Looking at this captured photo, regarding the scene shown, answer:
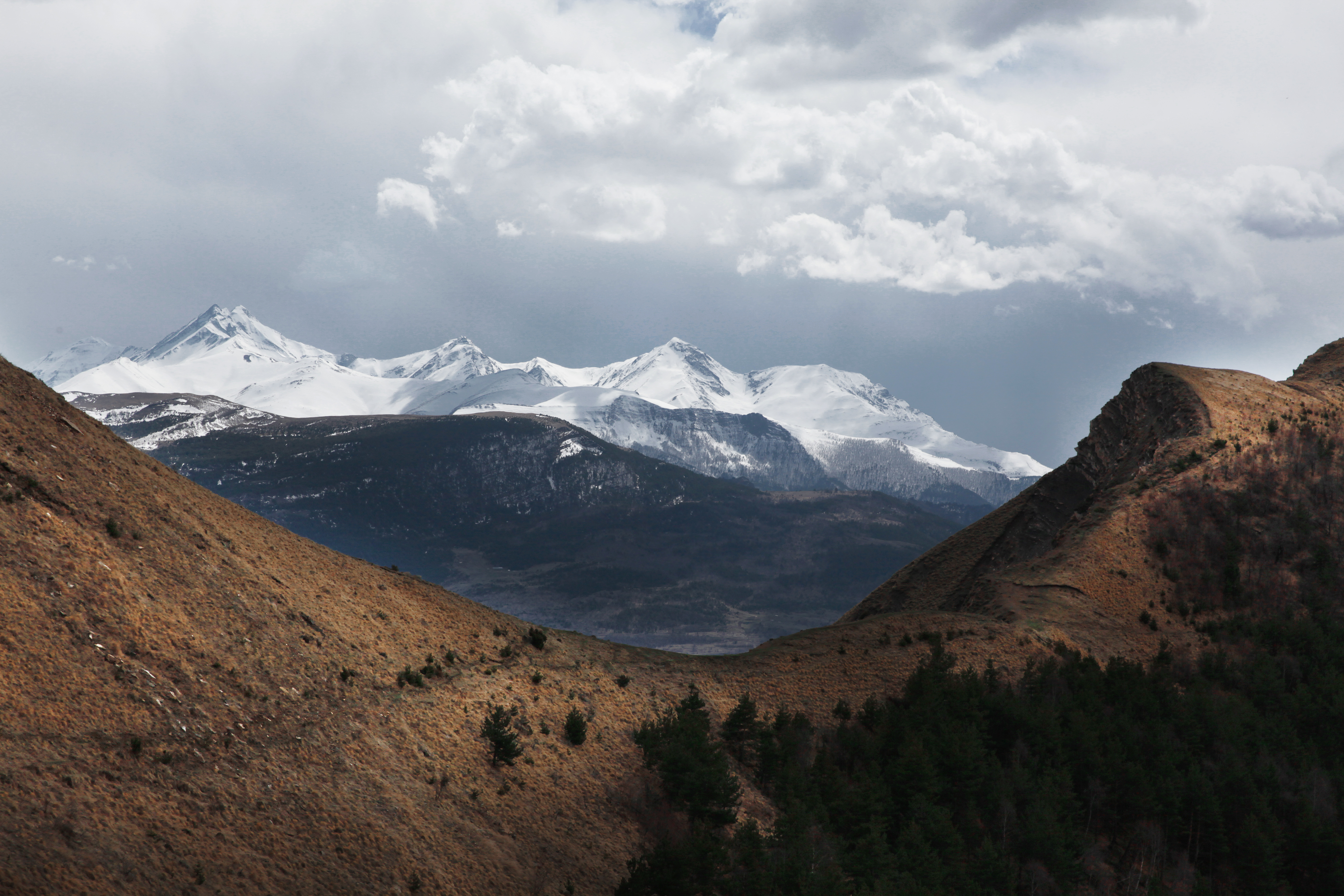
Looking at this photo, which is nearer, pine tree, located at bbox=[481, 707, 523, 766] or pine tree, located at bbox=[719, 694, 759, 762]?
pine tree, located at bbox=[481, 707, 523, 766]

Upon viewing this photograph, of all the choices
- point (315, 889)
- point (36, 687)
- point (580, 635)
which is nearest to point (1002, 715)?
point (580, 635)

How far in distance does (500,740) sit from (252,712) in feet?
38.0

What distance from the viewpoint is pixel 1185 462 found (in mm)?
100250

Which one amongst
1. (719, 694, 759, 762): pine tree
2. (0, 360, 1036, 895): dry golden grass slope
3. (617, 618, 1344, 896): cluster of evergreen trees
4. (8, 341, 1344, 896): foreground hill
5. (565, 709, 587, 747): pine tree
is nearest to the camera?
(0, 360, 1036, 895): dry golden grass slope

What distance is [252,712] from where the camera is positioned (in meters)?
38.5

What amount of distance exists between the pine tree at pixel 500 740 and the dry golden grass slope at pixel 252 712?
0.78m

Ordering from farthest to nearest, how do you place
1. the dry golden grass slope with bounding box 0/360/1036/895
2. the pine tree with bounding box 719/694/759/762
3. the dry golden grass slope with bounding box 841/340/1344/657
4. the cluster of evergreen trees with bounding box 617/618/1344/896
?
the dry golden grass slope with bounding box 841/340/1344/657
the pine tree with bounding box 719/694/759/762
the cluster of evergreen trees with bounding box 617/618/1344/896
the dry golden grass slope with bounding box 0/360/1036/895

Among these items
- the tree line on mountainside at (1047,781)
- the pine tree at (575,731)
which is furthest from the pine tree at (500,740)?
the tree line on mountainside at (1047,781)

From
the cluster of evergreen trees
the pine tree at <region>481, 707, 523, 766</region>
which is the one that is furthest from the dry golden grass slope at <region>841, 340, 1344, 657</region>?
the pine tree at <region>481, 707, 523, 766</region>

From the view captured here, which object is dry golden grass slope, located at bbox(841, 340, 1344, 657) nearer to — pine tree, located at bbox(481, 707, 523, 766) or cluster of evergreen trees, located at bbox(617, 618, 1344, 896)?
cluster of evergreen trees, located at bbox(617, 618, 1344, 896)

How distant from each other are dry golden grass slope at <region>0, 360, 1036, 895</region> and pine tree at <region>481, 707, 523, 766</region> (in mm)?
784

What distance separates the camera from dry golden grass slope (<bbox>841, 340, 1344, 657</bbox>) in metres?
81.6

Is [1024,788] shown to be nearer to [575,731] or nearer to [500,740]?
[575,731]

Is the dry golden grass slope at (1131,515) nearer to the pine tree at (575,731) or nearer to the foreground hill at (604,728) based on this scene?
the foreground hill at (604,728)
